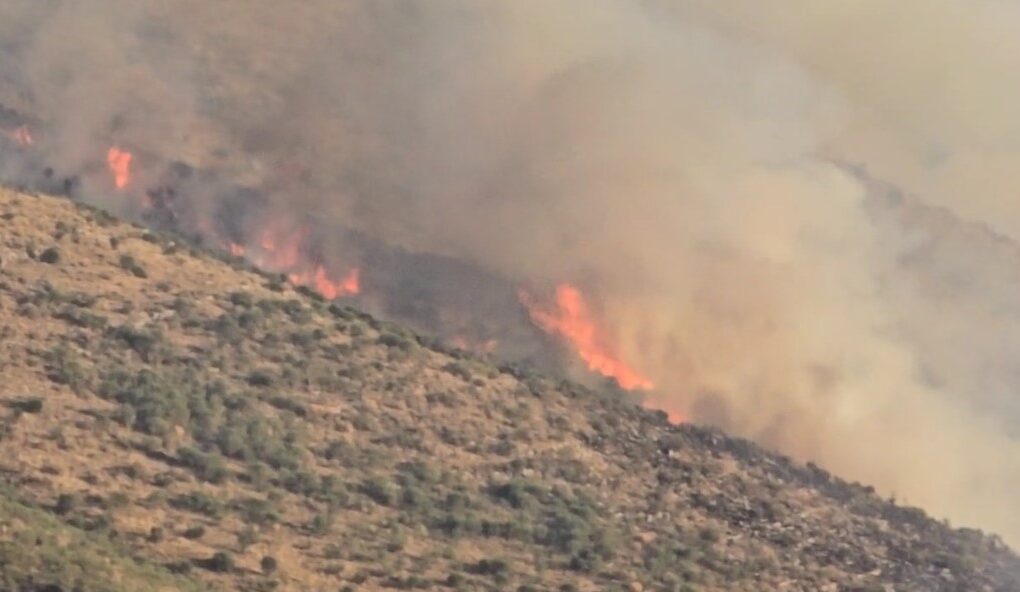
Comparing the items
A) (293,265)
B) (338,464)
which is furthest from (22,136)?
(338,464)

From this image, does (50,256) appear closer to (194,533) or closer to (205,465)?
(205,465)

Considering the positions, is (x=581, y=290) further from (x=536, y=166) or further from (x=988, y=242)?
(x=988, y=242)

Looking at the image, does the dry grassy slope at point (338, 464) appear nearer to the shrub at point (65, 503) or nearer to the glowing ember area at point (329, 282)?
the shrub at point (65, 503)

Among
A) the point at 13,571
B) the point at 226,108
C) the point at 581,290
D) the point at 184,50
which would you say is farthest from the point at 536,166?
the point at 13,571

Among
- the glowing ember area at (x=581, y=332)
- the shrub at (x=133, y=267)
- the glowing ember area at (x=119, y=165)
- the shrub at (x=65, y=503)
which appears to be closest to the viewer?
the shrub at (x=65, y=503)

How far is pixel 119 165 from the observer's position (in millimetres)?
82875

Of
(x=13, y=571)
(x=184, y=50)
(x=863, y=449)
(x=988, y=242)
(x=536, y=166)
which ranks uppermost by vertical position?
(x=988, y=242)

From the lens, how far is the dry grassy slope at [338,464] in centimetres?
4184

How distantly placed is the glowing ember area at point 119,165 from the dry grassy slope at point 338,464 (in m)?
19.7

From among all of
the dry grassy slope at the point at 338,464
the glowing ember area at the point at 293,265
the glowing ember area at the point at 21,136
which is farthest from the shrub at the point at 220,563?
the glowing ember area at the point at 21,136

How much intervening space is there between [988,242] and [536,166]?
37.5m

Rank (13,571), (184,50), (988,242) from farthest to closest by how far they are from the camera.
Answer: (988,242) → (184,50) → (13,571)

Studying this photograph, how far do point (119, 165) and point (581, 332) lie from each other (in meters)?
23.7

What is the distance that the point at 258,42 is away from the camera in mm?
104625
